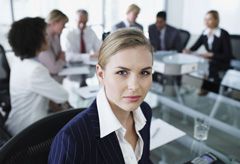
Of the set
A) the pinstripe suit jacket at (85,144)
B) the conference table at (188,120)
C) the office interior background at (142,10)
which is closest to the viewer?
the pinstripe suit jacket at (85,144)

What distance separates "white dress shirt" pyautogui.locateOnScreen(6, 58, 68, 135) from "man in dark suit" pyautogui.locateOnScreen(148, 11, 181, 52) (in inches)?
65.1

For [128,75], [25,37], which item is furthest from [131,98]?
[25,37]

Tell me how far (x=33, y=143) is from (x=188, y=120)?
1.00 metres

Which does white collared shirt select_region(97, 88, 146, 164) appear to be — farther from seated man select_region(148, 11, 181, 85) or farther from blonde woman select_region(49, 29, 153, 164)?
seated man select_region(148, 11, 181, 85)

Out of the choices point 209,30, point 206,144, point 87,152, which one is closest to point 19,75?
point 87,152

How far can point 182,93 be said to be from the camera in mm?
1920

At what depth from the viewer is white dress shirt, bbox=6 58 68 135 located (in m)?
1.45

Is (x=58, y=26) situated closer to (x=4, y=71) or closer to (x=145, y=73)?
(x=4, y=71)

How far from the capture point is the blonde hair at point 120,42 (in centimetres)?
73

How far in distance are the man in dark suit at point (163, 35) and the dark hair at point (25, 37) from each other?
161cm

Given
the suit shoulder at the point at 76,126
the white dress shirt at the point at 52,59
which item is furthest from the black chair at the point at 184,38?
the suit shoulder at the point at 76,126

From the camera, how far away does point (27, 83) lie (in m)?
1.45

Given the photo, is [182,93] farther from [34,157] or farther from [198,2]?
[198,2]

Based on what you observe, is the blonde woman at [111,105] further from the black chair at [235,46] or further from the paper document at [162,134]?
the black chair at [235,46]
